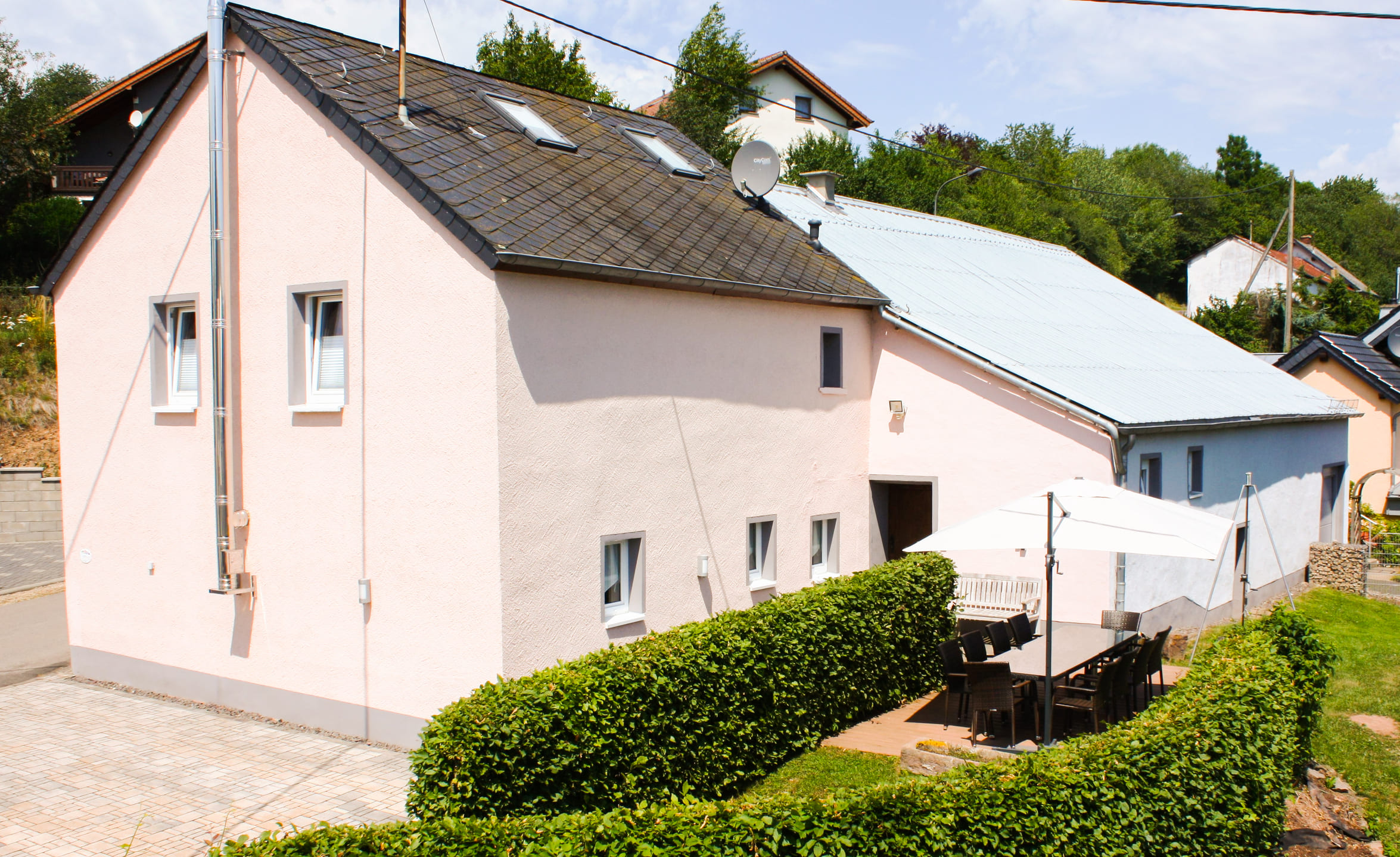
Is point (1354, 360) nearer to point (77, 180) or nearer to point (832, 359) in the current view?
point (832, 359)

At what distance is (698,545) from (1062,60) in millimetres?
14039

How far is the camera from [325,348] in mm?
11391

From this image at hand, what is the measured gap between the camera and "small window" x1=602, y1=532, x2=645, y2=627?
1146cm

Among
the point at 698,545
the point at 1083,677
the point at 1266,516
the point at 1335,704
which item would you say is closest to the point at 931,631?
the point at 1083,677

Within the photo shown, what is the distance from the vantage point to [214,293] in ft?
38.0

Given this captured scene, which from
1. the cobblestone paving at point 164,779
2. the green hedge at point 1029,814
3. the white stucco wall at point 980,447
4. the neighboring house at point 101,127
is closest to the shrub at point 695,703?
the green hedge at point 1029,814

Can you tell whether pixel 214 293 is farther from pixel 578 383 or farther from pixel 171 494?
pixel 578 383

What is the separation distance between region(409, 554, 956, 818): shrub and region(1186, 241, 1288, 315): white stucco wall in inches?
2193

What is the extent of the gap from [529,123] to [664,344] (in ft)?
14.0

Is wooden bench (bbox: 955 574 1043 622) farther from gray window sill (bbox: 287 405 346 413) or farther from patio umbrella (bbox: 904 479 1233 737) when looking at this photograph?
gray window sill (bbox: 287 405 346 413)

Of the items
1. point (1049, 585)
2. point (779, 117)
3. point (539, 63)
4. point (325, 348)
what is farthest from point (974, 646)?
point (779, 117)

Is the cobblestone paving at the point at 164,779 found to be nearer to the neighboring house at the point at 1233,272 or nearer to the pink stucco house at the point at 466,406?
the pink stucco house at the point at 466,406

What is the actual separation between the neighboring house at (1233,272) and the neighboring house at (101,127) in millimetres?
53680

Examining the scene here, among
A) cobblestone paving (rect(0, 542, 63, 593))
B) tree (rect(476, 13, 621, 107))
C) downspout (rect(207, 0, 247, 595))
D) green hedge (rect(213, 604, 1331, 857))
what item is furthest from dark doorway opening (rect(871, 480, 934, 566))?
tree (rect(476, 13, 621, 107))
